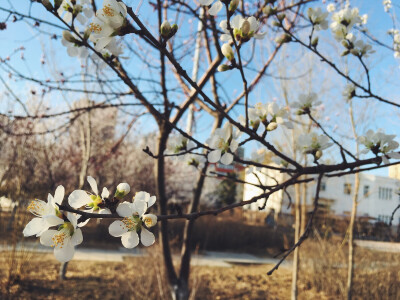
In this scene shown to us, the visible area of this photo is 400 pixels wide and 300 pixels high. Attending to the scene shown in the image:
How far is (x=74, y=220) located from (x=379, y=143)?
3.95 feet

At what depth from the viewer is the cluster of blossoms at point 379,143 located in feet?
4.13

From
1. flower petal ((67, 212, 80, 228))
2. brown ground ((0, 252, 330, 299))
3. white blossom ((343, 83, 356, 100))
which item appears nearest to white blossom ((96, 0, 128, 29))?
flower petal ((67, 212, 80, 228))

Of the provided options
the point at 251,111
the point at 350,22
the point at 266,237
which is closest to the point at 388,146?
the point at 251,111

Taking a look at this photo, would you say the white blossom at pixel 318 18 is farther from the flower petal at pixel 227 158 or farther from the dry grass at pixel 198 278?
the dry grass at pixel 198 278

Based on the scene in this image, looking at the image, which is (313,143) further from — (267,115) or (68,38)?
(68,38)

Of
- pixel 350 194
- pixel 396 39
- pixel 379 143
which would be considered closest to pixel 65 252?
pixel 379 143

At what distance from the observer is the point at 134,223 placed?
0.75 m

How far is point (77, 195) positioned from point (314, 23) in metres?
1.44

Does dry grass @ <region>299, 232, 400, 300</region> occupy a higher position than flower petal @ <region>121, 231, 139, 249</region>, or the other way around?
flower petal @ <region>121, 231, 139, 249</region>

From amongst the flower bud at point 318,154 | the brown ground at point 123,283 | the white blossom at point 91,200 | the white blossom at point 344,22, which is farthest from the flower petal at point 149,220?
the brown ground at point 123,283

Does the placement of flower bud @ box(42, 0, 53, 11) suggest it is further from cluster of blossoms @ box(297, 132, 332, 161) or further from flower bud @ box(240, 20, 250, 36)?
cluster of blossoms @ box(297, 132, 332, 161)

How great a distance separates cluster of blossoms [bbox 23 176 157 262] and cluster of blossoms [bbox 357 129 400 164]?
0.97 m

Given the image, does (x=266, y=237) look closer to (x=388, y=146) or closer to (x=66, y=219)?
(x=388, y=146)

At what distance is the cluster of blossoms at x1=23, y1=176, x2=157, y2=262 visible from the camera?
0.71 meters
